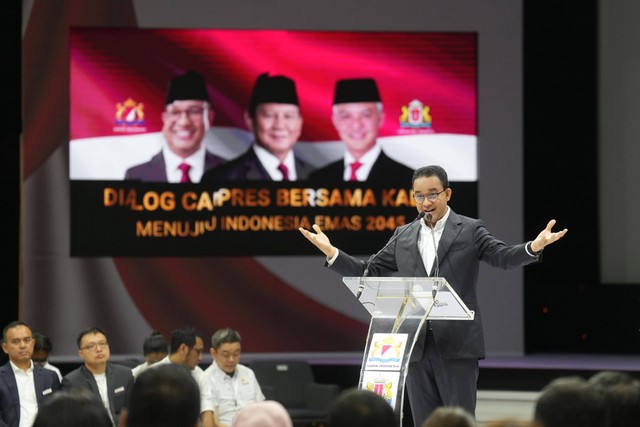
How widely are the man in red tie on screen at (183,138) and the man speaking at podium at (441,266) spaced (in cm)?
421

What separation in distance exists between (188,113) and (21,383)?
3.21 meters

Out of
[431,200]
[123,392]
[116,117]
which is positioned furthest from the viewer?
[116,117]

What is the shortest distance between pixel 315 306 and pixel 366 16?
251cm

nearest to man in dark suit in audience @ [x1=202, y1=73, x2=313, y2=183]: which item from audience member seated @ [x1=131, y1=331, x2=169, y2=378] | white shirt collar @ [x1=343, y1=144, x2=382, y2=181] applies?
white shirt collar @ [x1=343, y1=144, x2=382, y2=181]

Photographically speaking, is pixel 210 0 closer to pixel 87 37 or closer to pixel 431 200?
pixel 87 37

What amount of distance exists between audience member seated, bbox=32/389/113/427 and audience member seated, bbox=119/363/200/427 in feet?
0.23

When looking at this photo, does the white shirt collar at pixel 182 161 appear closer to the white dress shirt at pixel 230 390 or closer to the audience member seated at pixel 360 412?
the white dress shirt at pixel 230 390

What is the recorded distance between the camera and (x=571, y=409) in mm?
2641

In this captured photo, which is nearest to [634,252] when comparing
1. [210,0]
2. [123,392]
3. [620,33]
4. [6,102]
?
[620,33]

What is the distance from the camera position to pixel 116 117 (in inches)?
Result: 353

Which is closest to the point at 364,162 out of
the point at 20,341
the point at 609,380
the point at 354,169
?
the point at 354,169

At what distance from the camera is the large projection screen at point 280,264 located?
9000 mm

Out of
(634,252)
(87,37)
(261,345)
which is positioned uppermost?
(87,37)

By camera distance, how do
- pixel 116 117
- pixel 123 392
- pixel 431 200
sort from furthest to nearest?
1. pixel 116 117
2. pixel 123 392
3. pixel 431 200
